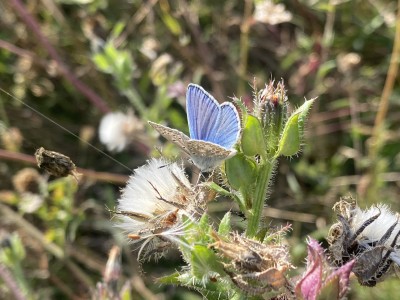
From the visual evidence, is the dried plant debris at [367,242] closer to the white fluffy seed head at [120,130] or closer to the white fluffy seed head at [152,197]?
the white fluffy seed head at [152,197]

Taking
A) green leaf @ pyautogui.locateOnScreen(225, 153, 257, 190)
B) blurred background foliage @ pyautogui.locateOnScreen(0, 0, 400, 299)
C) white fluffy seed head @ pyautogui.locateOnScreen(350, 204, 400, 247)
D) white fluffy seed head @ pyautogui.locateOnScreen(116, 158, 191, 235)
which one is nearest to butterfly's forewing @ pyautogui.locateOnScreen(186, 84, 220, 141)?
green leaf @ pyautogui.locateOnScreen(225, 153, 257, 190)

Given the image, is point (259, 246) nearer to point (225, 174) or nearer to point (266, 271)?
point (266, 271)

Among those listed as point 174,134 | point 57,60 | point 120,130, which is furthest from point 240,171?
point 57,60

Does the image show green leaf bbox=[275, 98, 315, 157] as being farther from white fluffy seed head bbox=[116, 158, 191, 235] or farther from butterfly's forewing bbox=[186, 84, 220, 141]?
white fluffy seed head bbox=[116, 158, 191, 235]

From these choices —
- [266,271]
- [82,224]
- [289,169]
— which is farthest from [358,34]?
[266,271]

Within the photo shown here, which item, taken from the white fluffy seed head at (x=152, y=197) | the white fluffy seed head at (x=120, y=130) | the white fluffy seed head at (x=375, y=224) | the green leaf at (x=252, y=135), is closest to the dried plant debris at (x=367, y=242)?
the white fluffy seed head at (x=375, y=224)
